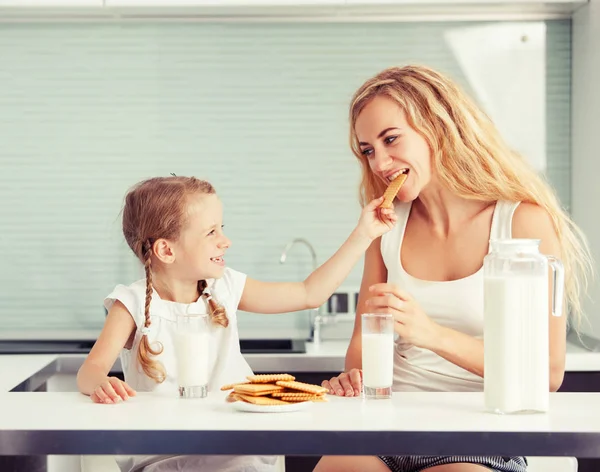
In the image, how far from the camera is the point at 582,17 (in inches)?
133

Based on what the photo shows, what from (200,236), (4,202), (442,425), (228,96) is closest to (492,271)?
(442,425)

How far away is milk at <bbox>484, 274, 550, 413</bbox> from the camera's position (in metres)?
1.41

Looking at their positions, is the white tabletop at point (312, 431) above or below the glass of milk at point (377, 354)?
below

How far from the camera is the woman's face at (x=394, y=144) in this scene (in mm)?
1988

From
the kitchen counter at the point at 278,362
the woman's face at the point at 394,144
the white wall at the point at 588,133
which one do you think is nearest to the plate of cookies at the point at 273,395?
the woman's face at the point at 394,144

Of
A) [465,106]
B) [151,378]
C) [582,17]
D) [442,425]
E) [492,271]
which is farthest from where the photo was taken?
[582,17]

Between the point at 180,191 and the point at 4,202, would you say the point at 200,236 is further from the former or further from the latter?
the point at 4,202

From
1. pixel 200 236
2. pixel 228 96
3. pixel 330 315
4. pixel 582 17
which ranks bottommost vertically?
pixel 330 315

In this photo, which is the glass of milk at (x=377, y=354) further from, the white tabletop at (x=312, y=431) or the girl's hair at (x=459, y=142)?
the girl's hair at (x=459, y=142)

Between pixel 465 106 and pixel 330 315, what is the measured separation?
60.9 inches

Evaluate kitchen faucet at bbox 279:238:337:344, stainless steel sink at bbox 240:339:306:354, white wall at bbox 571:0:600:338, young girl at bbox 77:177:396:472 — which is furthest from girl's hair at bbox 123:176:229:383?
white wall at bbox 571:0:600:338

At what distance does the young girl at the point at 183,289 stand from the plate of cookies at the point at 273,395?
35 centimetres

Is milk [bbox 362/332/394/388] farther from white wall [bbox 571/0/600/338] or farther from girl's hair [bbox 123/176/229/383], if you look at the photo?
white wall [bbox 571/0/600/338]

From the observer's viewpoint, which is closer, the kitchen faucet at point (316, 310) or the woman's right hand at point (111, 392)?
the woman's right hand at point (111, 392)
